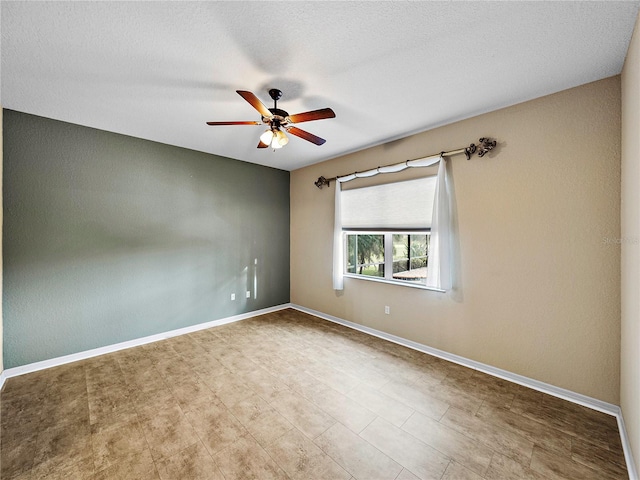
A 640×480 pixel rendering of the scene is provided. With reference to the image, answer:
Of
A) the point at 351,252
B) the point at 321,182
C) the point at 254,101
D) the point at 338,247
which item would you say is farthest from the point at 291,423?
the point at 321,182

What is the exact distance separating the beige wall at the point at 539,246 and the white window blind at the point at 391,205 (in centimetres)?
31

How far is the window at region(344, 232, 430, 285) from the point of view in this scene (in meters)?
3.72

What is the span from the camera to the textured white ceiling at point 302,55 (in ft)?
5.32

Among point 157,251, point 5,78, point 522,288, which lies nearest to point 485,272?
point 522,288

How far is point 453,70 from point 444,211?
4.72 feet

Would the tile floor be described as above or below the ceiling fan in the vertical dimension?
below

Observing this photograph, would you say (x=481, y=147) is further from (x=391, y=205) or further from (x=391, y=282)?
(x=391, y=282)

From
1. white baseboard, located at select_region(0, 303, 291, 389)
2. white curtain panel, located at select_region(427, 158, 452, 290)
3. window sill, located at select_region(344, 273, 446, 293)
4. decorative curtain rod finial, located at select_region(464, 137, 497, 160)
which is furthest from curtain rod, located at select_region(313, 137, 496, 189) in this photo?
white baseboard, located at select_region(0, 303, 291, 389)

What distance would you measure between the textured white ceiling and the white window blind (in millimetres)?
857

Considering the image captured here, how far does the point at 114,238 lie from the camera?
3492 mm

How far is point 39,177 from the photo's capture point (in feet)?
9.86

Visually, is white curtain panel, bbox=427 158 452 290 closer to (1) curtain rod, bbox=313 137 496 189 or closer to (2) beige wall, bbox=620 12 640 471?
(1) curtain rod, bbox=313 137 496 189

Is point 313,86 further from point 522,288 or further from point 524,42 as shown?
point 522,288

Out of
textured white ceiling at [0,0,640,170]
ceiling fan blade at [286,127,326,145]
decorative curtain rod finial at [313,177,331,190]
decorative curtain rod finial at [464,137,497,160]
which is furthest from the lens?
decorative curtain rod finial at [313,177,331,190]
